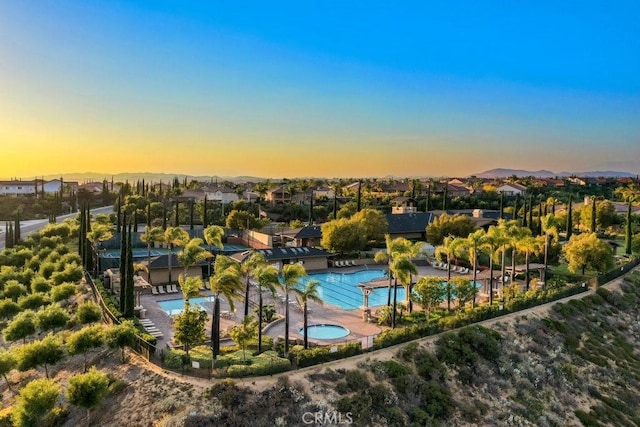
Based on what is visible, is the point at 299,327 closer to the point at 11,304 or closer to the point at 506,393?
the point at 506,393

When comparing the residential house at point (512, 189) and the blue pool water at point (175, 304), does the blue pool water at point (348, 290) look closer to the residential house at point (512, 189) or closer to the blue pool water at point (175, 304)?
the blue pool water at point (175, 304)

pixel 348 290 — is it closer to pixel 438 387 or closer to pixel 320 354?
pixel 320 354

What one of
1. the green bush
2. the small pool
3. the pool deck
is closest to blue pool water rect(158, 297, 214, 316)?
the pool deck

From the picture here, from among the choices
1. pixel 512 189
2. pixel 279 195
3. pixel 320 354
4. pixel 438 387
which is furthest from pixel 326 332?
pixel 512 189

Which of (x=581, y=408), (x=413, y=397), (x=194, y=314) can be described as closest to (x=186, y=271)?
(x=194, y=314)

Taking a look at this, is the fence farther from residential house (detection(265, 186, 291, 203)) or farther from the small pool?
residential house (detection(265, 186, 291, 203))

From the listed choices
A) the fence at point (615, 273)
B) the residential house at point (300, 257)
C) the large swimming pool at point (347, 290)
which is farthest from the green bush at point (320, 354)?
the fence at point (615, 273)
